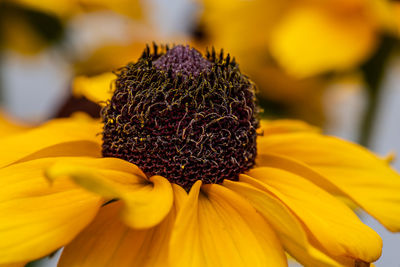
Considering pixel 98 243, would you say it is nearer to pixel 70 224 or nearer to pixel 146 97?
pixel 70 224

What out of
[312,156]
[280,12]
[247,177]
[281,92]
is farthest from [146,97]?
[281,92]

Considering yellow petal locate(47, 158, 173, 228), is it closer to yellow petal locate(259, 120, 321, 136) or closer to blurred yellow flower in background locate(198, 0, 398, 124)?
yellow petal locate(259, 120, 321, 136)

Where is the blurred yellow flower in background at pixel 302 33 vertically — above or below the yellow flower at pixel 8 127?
above

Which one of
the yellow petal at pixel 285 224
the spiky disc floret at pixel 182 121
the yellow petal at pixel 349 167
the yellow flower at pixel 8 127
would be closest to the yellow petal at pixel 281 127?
the yellow petal at pixel 349 167

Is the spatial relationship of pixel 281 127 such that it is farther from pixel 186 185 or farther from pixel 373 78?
pixel 373 78

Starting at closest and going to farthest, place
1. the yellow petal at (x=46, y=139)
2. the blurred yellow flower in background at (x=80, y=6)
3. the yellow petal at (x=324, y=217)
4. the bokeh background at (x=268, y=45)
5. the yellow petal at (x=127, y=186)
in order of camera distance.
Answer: the yellow petal at (x=127, y=186) → the yellow petal at (x=324, y=217) → the yellow petal at (x=46, y=139) → the bokeh background at (x=268, y=45) → the blurred yellow flower in background at (x=80, y=6)

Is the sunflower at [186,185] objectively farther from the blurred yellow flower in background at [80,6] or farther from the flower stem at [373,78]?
the blurred yellow flower in background at [80,6]

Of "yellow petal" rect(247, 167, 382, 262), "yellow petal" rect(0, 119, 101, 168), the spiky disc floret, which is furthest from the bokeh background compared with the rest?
"yellow petal" rect(0, 119, 101, 168)
